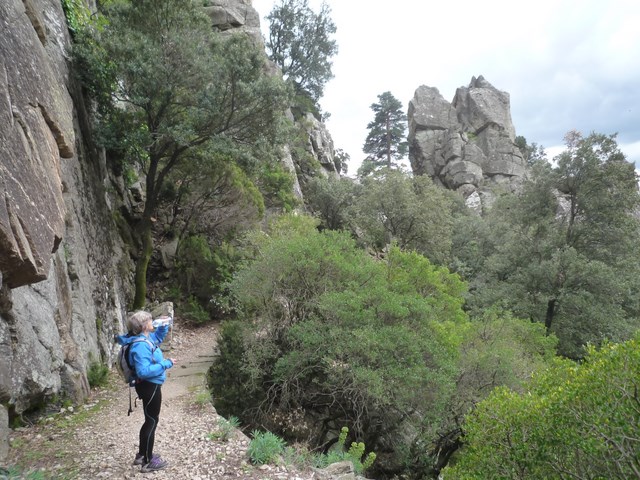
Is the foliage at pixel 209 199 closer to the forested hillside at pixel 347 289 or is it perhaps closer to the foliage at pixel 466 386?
the forested hillside at pixel 347 289

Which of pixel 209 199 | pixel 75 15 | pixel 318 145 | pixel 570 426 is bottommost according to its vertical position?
pixel 570 426

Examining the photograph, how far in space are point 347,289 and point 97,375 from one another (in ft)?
19.7

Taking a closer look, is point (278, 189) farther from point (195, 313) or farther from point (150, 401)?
point (150, 401)

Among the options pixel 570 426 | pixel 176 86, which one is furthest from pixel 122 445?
pixel 176 86

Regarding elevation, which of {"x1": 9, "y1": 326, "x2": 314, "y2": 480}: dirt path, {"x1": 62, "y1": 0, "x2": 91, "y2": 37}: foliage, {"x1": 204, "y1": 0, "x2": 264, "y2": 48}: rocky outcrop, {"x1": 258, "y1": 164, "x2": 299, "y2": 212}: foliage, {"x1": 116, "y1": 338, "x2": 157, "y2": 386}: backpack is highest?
{"x1": 204, "y1": 0, "x2": 264, "y2": 48}: rocky outcrop

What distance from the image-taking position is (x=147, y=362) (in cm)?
433

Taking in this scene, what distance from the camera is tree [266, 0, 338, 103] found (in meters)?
38.0

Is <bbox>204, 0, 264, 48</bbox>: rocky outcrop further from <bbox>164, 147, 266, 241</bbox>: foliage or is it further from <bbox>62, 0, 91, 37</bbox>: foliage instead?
<bbox>62, 0, 91, 37</bbox>: foliage

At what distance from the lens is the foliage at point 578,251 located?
1773 centimetres

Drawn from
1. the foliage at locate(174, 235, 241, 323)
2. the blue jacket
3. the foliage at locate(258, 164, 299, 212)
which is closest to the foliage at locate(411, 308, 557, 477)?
the blue jacket

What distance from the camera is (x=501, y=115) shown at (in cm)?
4997

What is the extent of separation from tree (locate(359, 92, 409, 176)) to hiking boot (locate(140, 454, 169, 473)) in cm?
5208

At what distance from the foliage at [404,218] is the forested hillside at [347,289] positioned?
4562 mm

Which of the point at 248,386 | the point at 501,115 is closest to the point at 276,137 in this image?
the point at 248,386
